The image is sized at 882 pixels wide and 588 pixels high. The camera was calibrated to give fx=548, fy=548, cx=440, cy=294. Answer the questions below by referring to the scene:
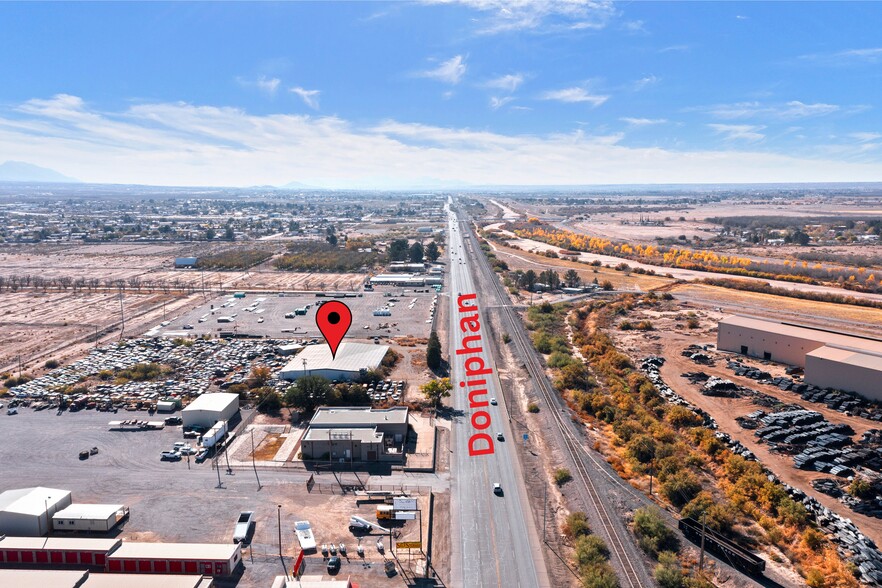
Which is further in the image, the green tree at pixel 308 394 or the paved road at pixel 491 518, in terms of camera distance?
the green tree at pixel 308 394

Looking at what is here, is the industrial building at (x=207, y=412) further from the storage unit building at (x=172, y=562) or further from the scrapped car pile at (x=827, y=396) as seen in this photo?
the scrapped car pile at (x=827, y=396)

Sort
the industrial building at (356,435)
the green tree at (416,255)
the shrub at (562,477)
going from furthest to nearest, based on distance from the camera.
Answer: the green tree at (416,255) < the industrial building at (356,435) < the shrub at (562,477)

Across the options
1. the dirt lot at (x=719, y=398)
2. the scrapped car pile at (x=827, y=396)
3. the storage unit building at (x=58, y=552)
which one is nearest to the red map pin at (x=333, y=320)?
the storage unit building at (x=58, y=552)

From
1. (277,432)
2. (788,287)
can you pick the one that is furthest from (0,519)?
(788,287)

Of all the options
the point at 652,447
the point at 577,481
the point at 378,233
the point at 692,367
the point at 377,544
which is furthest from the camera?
the point at 378,233

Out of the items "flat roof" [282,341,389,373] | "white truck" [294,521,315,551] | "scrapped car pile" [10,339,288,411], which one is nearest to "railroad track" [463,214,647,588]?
"white truck" [294,521,315,551]

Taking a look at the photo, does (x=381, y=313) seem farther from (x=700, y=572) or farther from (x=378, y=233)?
(x=378, y=233)
